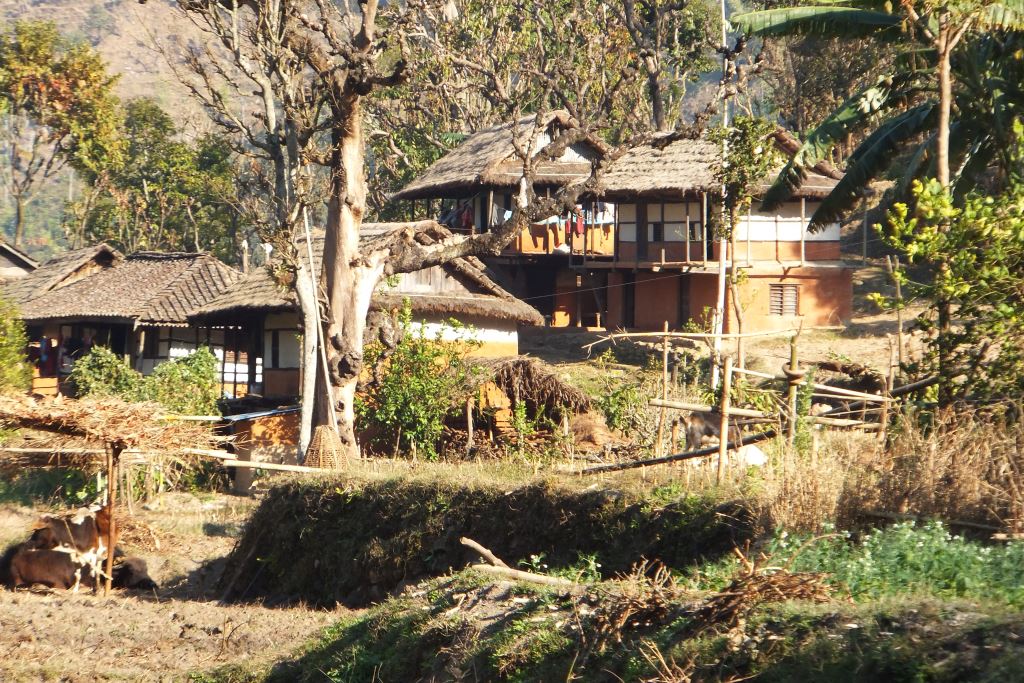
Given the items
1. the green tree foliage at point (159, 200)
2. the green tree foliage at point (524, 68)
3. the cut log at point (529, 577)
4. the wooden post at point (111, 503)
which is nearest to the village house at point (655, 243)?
the green tree foliage at point (524, 68)

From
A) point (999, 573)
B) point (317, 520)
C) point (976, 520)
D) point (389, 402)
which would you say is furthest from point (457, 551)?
point (389, 402)

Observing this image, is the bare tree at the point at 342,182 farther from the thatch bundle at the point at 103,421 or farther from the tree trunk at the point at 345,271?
the thatch bundle at the point at 103,421

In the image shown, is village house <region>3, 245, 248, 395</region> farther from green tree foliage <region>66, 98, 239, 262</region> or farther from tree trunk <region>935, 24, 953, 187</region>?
tree trunk <region>935, 24, 953, 187</region>

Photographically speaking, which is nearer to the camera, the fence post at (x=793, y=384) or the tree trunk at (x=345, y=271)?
the fence post at (x=793, y=384)

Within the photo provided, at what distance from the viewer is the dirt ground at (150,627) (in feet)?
43.9

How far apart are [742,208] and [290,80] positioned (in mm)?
8510

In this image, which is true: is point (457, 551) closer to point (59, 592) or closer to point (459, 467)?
point (459, 467)

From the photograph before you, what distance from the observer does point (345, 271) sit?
70.3 feet

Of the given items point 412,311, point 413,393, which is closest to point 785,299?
point 412,311

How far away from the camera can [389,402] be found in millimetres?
24547

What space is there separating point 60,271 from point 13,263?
674 cm

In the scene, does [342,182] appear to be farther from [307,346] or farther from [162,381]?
[162,381]

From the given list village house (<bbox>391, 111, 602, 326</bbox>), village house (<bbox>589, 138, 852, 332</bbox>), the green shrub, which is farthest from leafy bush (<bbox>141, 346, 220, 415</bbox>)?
village house (<bbox>589, 138, 852, 332</bbox>)

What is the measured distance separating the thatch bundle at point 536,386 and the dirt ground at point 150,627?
6.52 meters
